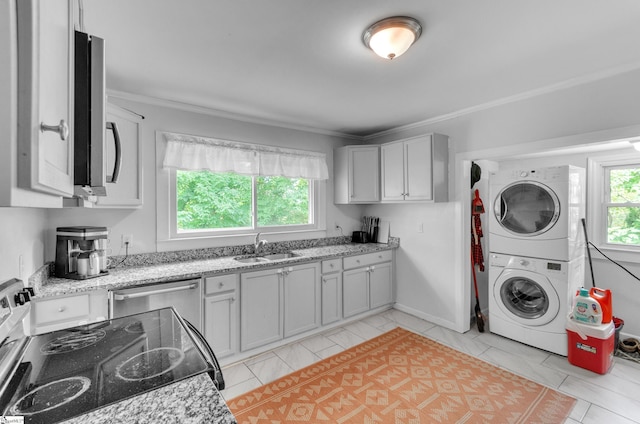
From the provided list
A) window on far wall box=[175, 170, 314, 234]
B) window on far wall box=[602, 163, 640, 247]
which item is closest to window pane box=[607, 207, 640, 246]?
window on far wall box=[602, 163, 640, 247]

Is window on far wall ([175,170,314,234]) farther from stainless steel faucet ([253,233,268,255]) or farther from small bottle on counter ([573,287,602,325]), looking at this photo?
small bottle on counter ([573,287,602,325])

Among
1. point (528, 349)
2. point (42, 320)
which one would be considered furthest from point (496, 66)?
point (42, 320)

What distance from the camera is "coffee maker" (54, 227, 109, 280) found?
225 centimetres

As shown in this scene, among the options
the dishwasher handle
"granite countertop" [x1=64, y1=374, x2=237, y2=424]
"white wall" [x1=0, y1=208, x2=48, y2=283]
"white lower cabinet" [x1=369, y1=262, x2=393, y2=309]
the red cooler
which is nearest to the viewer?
"granite countertop" [x1=64, y1=374, x2=237, y2=424]

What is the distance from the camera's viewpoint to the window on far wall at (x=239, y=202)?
10.1 ft

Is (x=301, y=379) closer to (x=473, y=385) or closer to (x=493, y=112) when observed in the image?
(x=473, y=385)

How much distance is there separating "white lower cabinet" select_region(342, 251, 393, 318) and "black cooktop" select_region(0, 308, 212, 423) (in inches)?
98.3

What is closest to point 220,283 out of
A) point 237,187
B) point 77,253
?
point 77,253

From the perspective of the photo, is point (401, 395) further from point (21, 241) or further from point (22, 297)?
point (21, 241)

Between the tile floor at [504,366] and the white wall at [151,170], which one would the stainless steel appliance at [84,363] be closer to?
the tile floor at [504,366]

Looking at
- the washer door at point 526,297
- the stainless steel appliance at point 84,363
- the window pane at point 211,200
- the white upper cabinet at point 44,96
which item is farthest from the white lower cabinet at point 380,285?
the white upper cabinet at point 44,96

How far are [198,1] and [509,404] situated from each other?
10.5 feet

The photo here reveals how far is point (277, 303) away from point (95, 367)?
2114mm

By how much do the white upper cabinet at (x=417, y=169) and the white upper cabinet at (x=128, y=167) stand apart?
8.76ft
